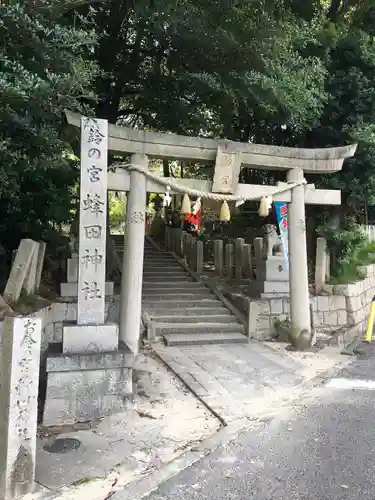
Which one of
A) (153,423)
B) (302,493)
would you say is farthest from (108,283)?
(302,493)

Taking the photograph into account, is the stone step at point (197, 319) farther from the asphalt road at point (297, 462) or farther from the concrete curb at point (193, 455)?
the asphalt road at point (297, 462)

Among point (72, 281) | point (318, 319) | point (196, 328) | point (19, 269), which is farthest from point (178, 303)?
point (19, 269)

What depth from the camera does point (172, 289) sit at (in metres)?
11.6

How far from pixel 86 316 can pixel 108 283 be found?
11.1 feet

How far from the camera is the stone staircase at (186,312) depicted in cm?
933

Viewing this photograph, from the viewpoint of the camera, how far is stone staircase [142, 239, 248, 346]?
30.6 feet

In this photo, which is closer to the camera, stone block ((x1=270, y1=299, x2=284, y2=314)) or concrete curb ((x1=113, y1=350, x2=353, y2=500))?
concrete curb ((x1=113, y1=350, x2=353, y2=500))

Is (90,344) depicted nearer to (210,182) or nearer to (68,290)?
(68,290)

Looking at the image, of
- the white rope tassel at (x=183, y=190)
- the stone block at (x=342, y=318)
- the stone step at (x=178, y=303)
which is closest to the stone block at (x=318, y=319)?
the stone block at (x=342, y=318)

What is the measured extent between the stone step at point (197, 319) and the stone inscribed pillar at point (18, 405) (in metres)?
6.18

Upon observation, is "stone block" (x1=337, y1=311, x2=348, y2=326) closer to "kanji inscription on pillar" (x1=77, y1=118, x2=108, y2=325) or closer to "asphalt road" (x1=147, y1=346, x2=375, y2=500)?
"asphalt road" (x1=147, y1=346, x2=375, y2=500)

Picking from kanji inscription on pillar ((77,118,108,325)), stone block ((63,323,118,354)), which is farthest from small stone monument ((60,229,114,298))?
stone block ((63,323,118,354))

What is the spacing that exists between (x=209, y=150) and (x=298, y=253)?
2.64 meters

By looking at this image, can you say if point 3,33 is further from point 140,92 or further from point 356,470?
point 140,92
